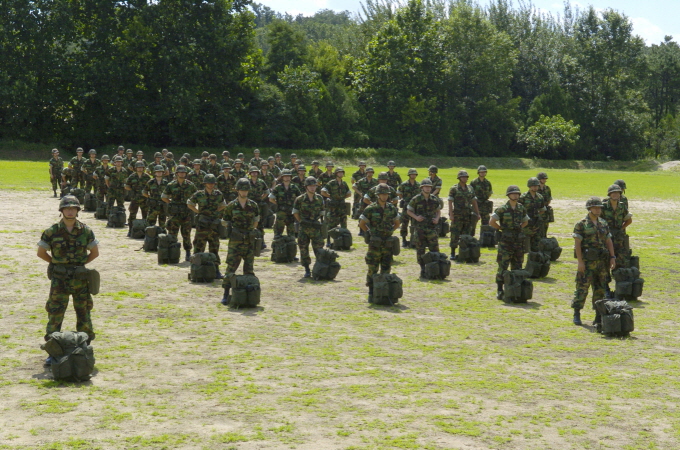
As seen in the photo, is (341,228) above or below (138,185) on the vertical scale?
below

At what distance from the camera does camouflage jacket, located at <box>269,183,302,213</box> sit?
18.8 metres

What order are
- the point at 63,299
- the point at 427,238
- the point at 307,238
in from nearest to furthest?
1. the point at 63,299
2. the point at 427,238
3. the point at 307,238

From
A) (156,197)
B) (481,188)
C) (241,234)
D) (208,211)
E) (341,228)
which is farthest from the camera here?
(341,228)

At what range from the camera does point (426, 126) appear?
8431 centimetres

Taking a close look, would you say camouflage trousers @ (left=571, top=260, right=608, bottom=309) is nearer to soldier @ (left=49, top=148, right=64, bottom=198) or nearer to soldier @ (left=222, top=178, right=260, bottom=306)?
soldier @ (left=222, top=178, right=260, bottom=306)

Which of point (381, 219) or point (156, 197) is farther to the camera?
point (156, 197)

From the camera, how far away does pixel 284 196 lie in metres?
18.8

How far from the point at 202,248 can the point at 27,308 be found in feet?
14.3

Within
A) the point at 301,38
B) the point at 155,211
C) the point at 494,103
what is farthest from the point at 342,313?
the point at 494,103

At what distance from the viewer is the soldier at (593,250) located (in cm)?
1251

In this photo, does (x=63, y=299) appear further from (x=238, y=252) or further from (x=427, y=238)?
(x=427, y=238)

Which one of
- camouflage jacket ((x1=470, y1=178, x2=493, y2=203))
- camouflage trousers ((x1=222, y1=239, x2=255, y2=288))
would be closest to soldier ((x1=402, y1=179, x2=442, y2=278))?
camouflage trousers ((x1=222, y1=239, x2=255, y2=288))

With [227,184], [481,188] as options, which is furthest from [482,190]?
[227,184]

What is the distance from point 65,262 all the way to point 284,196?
30.0 ft
